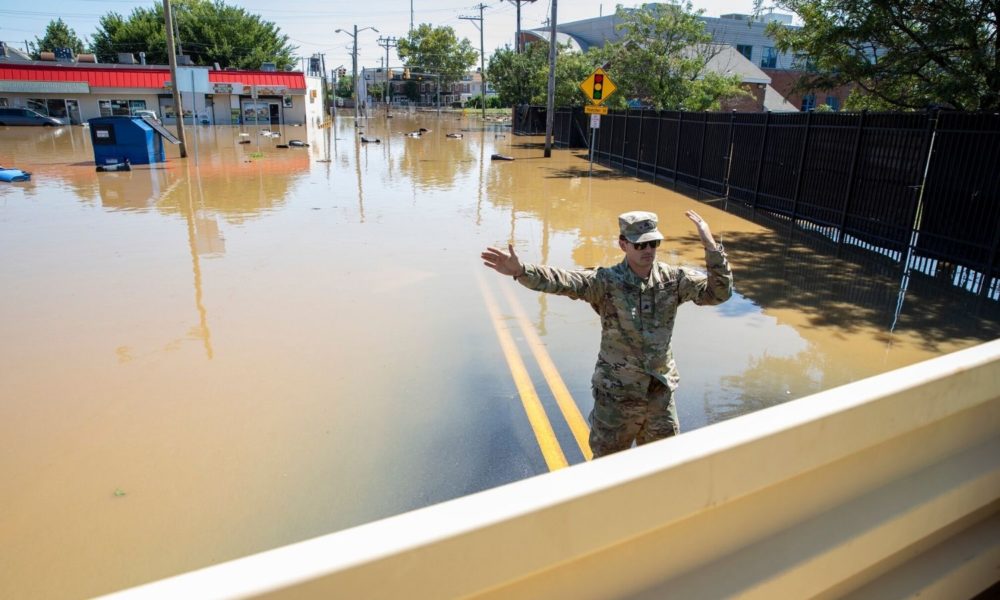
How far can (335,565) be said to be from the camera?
1.12 meters

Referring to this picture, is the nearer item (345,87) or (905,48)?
(905,48)

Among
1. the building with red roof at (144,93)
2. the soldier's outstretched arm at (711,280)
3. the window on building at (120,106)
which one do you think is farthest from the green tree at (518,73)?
the soldier's outstretched arm at (711,280)

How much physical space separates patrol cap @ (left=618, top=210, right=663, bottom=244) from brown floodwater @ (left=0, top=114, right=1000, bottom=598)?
1729 millimetres

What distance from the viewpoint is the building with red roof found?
42.4m

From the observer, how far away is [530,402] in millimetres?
4984

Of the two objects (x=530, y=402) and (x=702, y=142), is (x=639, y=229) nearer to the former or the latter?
(x=530, y=402)

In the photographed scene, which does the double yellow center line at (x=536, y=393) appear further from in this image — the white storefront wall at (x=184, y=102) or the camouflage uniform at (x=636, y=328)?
the white storefront wall at (x=184, y=102)

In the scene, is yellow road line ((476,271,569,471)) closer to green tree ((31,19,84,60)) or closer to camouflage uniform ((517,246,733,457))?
camouflage uniform ((517,246,733,457))

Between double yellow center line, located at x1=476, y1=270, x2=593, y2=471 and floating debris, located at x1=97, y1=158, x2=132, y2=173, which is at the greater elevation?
floating debris, located at x1=97, y1=158, x2=132, y2=173

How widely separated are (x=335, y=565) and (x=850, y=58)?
42.1 feet

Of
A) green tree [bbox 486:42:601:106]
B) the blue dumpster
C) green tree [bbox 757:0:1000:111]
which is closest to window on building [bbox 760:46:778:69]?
green tree [bbox 486:42:601:106]

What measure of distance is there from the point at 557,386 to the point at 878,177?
7.66m

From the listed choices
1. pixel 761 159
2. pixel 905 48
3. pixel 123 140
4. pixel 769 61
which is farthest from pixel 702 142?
pixel 769 61

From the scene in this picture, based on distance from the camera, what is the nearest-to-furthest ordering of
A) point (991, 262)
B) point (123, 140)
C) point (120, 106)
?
point (991, 262) → point (123, 140) → point (120, 106)
